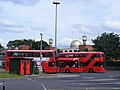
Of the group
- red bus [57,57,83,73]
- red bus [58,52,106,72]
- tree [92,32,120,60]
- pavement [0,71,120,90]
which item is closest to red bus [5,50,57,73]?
red bus [57,57,83,73]

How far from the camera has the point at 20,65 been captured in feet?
166

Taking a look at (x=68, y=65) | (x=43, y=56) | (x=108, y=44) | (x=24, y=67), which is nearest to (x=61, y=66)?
(x=68, y=65)

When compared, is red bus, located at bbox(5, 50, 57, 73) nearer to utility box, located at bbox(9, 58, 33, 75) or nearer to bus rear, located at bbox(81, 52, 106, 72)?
utility box, located at bbox(9, 58, 33, 75)

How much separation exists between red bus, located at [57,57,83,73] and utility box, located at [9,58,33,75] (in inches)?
413

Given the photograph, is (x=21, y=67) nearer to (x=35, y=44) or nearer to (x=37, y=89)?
(x=37, y=89)

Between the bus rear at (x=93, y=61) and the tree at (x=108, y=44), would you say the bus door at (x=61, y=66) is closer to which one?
the bus rear at (x=93, y=61)

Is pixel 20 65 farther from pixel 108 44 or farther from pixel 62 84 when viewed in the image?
pixel 108 44

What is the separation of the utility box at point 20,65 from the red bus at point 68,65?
10478 mm

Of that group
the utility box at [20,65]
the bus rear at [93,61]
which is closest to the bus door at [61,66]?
the bus rear at [93,61]

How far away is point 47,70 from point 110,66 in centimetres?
3285

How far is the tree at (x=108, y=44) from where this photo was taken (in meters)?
91.8

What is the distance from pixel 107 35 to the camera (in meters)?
104

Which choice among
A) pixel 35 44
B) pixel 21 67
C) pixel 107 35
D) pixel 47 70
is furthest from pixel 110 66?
pixel 35 44

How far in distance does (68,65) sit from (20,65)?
45.1 ft
